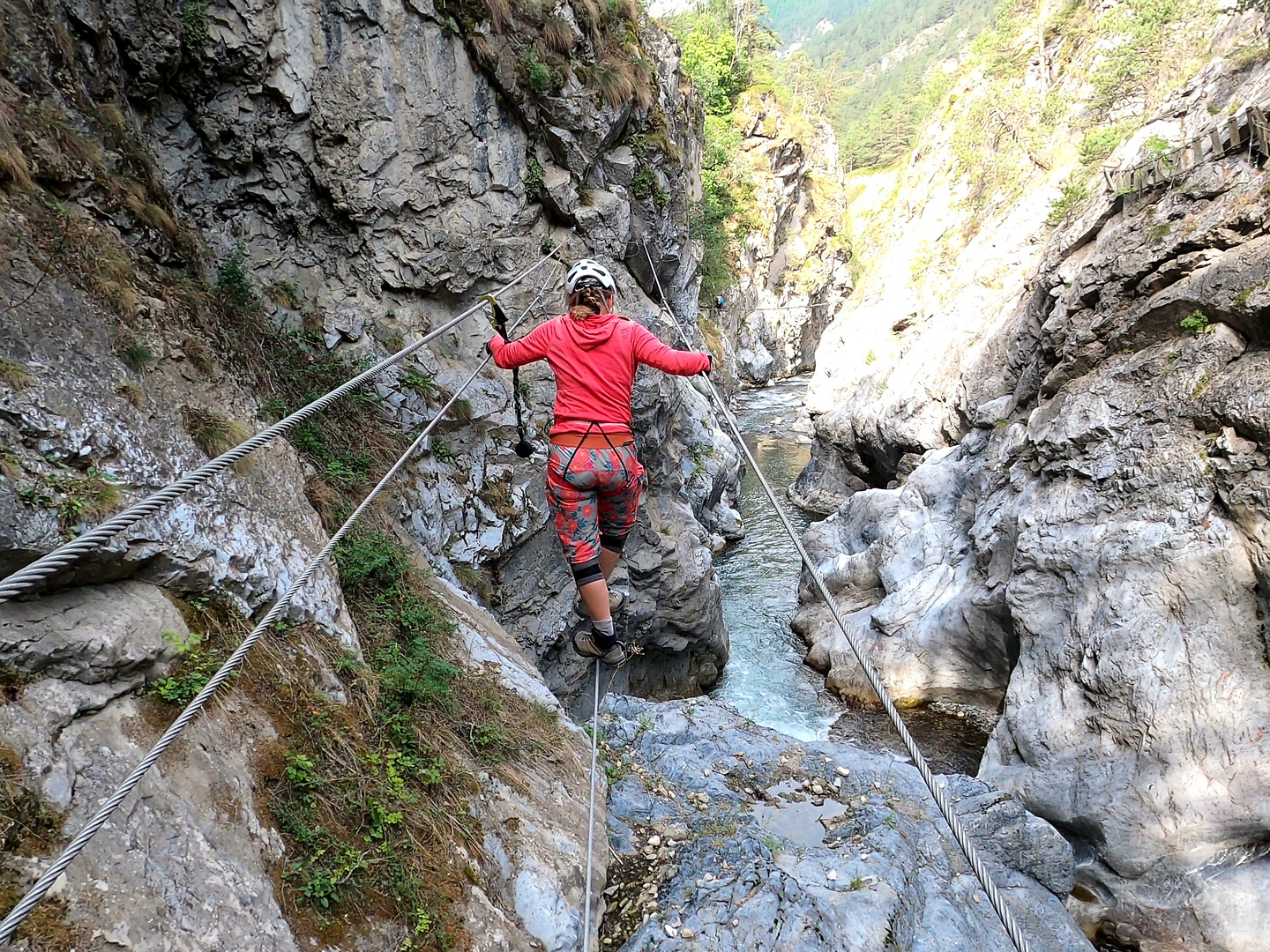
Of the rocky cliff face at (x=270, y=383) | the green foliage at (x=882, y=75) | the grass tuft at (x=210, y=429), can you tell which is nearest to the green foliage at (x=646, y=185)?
the rocky cliff face at (x=270, y=383)

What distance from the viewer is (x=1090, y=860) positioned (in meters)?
8.03

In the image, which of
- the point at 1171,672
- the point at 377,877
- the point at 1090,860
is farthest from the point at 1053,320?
the point at 377,877

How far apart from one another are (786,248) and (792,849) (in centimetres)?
5295

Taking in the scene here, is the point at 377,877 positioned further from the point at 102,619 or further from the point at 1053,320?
the point at 1053,320

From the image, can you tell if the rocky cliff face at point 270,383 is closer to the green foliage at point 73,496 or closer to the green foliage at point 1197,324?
the green foliage at point 73,496

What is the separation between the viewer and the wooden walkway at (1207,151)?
378 inches

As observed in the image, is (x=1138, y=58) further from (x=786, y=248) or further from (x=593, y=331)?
(x=786, y=248)

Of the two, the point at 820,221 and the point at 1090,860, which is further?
the point at 820,221

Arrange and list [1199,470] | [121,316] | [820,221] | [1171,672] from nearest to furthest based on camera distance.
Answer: [121,316]
[1171,672]
[1199,470]
[820,221]

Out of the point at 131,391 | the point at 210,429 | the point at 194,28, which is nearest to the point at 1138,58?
the point at 194,28

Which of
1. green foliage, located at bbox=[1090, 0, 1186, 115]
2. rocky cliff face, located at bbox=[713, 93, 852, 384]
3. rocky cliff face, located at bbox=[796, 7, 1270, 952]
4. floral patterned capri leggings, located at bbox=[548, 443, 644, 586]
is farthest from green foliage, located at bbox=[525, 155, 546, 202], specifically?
rocky cliff face, located at bbox=[713, 93, 852, 384]

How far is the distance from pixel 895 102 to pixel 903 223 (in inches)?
1522

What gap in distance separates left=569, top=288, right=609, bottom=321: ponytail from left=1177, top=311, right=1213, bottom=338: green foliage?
31.3ft

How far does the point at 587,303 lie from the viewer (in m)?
4.34
